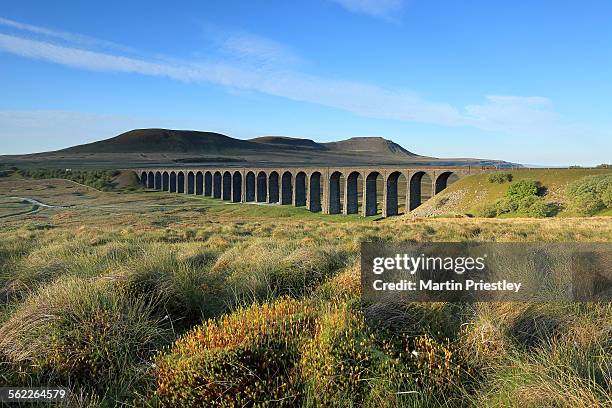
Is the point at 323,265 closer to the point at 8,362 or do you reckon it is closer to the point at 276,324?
the point at 276,324

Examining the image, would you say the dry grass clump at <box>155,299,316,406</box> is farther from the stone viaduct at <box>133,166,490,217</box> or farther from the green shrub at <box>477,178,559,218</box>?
the stone viaduct at <box>133,166,490,217</box>

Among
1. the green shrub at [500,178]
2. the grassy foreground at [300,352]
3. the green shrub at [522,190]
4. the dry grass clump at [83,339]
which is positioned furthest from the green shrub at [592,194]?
the dry grass clump at [83,339]

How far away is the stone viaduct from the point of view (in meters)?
58.8

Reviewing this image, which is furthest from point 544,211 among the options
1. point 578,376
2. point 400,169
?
point 578,376

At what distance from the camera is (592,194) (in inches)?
1533

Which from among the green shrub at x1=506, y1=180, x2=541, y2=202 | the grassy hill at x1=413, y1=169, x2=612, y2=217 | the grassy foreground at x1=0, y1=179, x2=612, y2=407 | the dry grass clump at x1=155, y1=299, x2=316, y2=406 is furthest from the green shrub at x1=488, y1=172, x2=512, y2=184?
the dry grass clump at x1=155, y1=299, x2=316, y2=406

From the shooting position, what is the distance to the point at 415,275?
541cm

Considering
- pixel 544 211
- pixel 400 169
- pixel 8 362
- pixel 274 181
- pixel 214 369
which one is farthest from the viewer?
pixel 274 181

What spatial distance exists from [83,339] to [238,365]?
1620mm

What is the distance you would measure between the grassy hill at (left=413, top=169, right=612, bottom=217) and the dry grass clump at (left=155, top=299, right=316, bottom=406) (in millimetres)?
42444

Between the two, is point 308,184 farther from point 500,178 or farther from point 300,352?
point 300,352

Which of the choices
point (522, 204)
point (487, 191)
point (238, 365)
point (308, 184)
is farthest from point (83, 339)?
point (308, 184)

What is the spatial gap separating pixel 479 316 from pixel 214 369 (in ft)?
8.09

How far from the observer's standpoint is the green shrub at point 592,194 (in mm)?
38188
